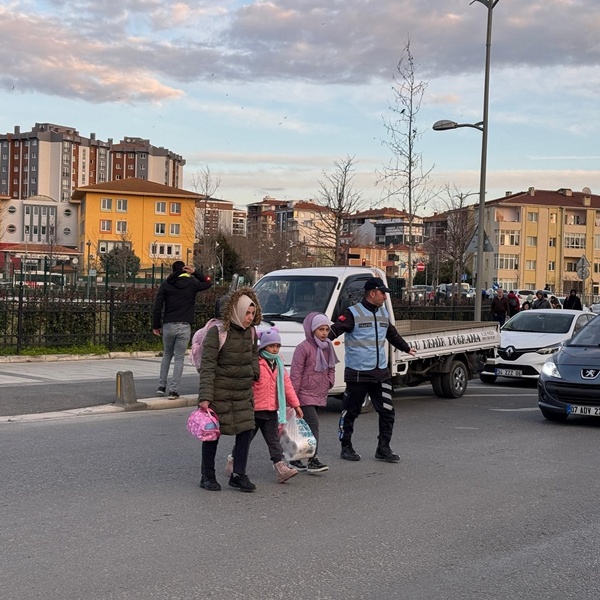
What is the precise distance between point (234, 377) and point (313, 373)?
50.3 inches

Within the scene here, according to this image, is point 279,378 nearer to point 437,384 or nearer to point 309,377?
point 309,377

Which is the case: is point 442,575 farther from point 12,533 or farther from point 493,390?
point 493,390

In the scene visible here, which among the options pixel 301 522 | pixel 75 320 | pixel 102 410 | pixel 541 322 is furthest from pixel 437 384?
pixel 75 320

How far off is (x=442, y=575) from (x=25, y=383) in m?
11.0

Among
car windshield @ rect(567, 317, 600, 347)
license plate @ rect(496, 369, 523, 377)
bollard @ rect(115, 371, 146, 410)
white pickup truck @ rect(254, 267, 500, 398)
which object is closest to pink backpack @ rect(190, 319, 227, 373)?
white pickup truck @ rect(254, 267, 500, 398)

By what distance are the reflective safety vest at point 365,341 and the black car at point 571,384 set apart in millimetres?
3922

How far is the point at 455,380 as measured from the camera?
15352 millimetres

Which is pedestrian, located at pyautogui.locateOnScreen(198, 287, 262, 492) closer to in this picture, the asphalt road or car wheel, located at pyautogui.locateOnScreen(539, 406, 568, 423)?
the asphalt road

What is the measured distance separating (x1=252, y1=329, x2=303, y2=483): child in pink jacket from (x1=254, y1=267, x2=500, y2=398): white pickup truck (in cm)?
398

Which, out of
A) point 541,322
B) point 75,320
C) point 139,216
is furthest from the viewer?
point 139,216

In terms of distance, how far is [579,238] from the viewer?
346 feet

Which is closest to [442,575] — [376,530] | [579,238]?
[376,530]

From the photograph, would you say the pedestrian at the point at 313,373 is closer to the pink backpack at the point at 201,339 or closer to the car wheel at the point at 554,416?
the pink backpack at the point at 201,339

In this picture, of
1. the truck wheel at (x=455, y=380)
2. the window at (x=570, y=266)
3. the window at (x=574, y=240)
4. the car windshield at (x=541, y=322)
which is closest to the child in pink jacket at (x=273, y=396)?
the truck wheel at (x=455, y=380)
